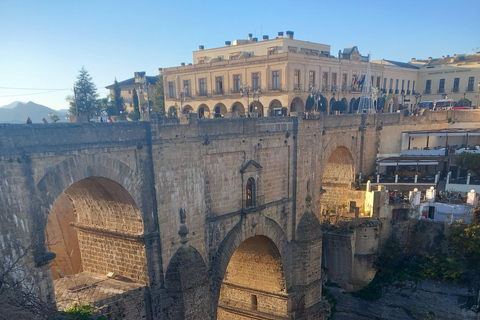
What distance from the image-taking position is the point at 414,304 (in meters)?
18.2

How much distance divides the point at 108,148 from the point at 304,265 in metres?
11.2

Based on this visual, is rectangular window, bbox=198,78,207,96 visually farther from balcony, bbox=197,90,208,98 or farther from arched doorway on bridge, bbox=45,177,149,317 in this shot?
arched doorway on bridge, bbox=45,177,149,317

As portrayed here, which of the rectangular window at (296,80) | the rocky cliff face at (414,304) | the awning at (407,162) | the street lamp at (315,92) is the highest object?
the rectangular window at (296,80)

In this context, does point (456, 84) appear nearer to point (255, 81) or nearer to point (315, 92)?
point (315, 92)

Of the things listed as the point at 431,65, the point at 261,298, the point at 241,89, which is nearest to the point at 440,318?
the point at 261,298

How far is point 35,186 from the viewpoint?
8.73 metres

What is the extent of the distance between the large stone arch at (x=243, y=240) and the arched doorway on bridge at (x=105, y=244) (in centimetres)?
304

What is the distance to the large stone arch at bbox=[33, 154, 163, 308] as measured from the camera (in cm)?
981

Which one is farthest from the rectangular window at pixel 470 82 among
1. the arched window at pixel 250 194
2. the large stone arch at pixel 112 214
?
the large stone arch at pixel 112 214

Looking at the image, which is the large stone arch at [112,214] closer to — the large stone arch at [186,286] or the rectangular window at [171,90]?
the large stone arch at [186,286]

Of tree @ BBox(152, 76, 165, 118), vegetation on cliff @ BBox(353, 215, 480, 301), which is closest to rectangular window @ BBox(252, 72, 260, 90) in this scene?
tree @ BBox(152, 76, 165, 118)

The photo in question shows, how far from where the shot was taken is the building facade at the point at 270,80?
30.5m

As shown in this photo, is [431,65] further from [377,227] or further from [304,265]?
[304,265]

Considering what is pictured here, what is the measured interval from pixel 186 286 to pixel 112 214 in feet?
10.7
